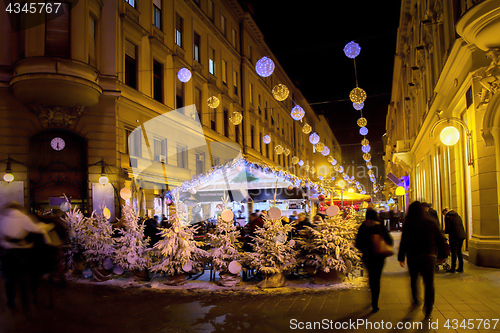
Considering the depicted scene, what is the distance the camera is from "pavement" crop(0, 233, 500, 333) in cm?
576

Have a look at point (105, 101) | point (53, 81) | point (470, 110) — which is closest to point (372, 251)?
point (470, 110)

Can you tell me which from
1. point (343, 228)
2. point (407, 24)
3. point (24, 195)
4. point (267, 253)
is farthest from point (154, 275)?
point (407, 24)

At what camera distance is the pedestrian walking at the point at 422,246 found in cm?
581

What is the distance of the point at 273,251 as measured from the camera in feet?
29.6

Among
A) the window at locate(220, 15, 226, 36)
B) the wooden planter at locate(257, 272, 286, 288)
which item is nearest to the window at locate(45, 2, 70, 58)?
the wooden planter at locate(257, 272, 286, 288)

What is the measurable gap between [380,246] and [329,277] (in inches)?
115

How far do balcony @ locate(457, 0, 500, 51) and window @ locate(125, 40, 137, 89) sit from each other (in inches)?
600

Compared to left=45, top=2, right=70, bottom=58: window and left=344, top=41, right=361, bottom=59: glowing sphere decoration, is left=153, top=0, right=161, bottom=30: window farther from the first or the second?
left=344, top=41, right=361, bottom=59: glowing sphere decoration

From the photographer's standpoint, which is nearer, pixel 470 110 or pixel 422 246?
pixel 422 246

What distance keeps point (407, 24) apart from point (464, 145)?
669 inches

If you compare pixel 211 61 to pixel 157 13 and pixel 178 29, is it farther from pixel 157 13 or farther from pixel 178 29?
pixel 157 13

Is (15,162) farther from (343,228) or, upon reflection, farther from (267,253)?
(343,228)

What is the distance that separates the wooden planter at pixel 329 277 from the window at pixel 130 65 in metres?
14.6

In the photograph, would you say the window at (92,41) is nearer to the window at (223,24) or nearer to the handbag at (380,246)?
the handbag at (380,246)
